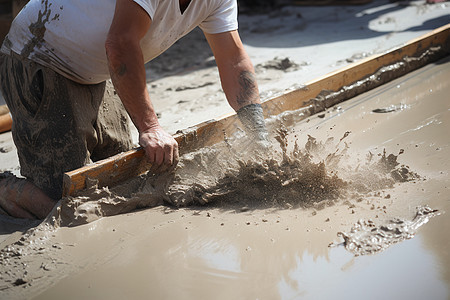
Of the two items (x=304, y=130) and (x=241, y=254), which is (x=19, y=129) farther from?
(x=304, y=130)

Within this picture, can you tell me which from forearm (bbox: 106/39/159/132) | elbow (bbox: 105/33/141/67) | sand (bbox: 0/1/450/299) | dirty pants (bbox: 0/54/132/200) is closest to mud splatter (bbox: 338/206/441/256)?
sand (bbox: 0/1/450/299)

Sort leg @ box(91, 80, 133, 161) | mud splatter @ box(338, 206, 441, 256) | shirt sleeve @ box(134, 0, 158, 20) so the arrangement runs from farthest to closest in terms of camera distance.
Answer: leg @ box(91, 80, 133, 161) < shirt sleeve @ box(134, 0, 158, 20) < mud splatter @ box(338, 206, 441, 256)

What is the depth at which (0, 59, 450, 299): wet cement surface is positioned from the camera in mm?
1786

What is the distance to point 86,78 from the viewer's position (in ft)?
8.63

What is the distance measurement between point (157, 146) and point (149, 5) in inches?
24.9

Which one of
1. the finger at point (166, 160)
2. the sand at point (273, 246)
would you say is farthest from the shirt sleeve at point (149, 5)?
the sand at point (273, 246)

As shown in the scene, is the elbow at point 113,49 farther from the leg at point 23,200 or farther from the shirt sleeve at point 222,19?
the leg at point 23,200

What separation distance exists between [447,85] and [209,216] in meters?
2.34

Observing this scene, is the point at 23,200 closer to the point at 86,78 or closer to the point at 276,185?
the point at 86,78

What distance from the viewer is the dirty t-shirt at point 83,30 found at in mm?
2416

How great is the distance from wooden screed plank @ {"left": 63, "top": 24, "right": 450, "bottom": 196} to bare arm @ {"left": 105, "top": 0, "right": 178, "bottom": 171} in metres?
0.16

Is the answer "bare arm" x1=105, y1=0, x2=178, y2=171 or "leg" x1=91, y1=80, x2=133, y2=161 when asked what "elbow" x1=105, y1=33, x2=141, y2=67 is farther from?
"leg" x1=91, y1=80, x2=133, y2=161

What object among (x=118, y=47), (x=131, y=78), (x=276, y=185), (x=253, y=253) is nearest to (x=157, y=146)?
(x=131, y=78)

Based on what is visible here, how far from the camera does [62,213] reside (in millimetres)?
2324
